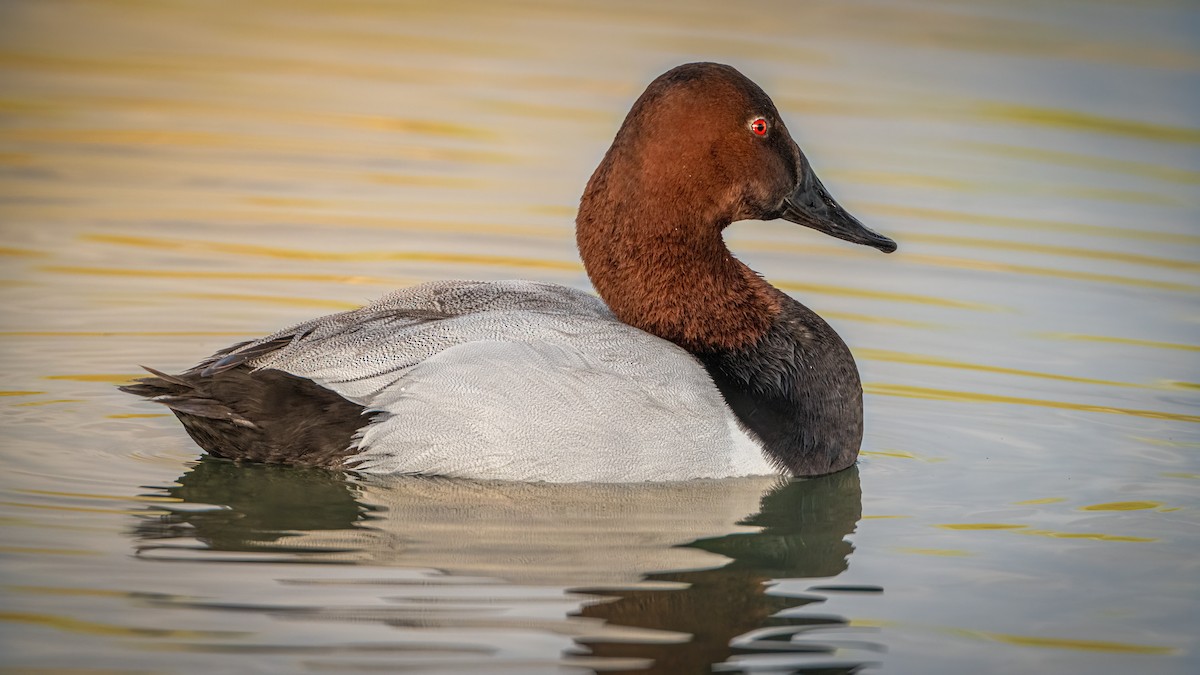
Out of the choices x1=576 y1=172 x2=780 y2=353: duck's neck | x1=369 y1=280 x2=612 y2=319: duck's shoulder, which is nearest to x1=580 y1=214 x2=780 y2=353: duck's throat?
x1=576 y1=172 x2=780 y2=353: duck's neck

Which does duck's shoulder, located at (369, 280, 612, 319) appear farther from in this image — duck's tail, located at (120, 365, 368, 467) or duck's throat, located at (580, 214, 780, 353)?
duck's tail, located at (120, 365, 368, 467)

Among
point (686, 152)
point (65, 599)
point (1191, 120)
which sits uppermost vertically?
point (1191, 120)

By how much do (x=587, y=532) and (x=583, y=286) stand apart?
3.77 metres

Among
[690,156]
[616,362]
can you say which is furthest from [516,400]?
[690,156]

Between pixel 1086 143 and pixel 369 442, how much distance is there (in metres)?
8.18

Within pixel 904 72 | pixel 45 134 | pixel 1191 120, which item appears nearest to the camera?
pixel 45 134

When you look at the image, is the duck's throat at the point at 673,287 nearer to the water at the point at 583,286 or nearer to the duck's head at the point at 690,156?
the duck's head at the point at 690,156

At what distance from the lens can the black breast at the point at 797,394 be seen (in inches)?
269

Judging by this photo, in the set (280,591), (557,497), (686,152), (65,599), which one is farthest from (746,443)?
(65,599)

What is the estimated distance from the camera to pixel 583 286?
9711 mm

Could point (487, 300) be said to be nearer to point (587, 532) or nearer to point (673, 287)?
point (673, 287)

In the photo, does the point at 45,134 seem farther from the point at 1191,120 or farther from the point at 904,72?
the point at 1191,120

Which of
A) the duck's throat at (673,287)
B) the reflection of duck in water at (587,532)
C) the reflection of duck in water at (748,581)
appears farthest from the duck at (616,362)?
the reflection of duck in water at (748,581)

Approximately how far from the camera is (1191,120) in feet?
45.1
